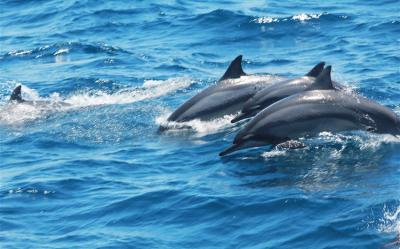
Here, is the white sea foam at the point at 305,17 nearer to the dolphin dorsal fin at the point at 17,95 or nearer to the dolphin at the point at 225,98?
the dolphin at the point at 225,98

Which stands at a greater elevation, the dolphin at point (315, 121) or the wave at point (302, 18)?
the dolphin at point (315, 121)

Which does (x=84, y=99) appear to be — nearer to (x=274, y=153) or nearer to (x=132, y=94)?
(x=132, y=94)

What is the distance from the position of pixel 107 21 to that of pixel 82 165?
47.4ft

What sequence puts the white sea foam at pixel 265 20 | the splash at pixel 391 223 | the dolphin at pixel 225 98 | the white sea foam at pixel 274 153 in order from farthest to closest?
the white sea foam at pixel 265 20 → the dolphin at pixel 225 98 → the white sea foam at pixel 274 153 → the splash at pixel 391 223

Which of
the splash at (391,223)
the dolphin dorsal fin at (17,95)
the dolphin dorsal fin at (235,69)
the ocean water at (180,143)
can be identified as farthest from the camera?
the dolphin dorsal fin at (17,95)

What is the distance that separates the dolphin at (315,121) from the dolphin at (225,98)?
2336 mm

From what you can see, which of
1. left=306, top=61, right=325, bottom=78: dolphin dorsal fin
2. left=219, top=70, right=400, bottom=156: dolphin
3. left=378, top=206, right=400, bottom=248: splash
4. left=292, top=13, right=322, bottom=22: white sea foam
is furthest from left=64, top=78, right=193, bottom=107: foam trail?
left=378, top=206, right=400, bottom=248: splash

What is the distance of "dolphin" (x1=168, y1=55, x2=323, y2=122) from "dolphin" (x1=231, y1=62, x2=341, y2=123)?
0.50 m

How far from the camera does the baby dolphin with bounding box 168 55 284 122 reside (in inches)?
699

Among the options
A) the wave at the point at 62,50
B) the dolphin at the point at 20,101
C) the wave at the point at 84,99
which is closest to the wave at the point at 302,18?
the wave at the point at 62,50

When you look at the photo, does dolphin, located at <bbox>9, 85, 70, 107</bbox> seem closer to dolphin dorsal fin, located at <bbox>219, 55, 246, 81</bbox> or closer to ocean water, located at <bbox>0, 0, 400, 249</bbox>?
ocean water, located at <bbox>0, 0, 400, 249</bbox>

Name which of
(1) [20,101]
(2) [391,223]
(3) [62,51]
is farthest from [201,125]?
(3) [62,51]

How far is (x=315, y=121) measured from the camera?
50.4 ft

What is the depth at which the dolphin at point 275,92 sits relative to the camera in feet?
54.5
